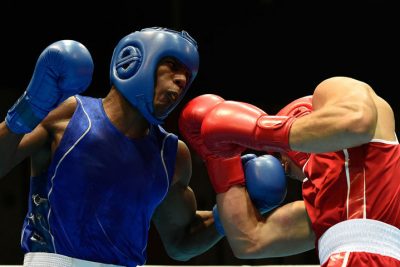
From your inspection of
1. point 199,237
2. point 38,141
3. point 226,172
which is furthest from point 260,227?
point 38,141

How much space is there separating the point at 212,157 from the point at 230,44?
9.48ft

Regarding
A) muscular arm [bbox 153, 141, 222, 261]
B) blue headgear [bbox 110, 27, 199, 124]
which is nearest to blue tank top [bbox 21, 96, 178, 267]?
blue headgear [bbox 110, 27, 199, 124]

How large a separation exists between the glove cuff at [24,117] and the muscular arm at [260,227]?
0.73 m

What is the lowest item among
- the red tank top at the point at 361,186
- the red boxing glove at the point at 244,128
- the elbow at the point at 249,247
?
the elbow at the point at 249,247

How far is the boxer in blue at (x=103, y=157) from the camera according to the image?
8.23ft

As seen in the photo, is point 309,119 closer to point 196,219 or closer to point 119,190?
point 119,190

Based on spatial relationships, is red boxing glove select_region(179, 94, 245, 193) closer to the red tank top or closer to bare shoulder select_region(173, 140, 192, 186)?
bare shoulder select_region(173, 140, 192, 186)

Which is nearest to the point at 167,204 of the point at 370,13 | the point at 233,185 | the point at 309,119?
the point at 233,185

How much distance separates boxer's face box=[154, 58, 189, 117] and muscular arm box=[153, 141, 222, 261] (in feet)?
1.19

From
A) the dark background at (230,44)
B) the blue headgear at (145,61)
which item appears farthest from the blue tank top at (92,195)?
the dark background at (230,44)

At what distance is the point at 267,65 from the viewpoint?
5434 millimetres

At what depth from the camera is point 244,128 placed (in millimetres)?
2420

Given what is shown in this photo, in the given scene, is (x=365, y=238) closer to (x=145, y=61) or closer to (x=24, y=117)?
(x=145, y=61)

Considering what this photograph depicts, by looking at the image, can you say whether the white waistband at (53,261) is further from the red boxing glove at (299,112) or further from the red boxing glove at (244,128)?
the red boxing glove at (299,112)
